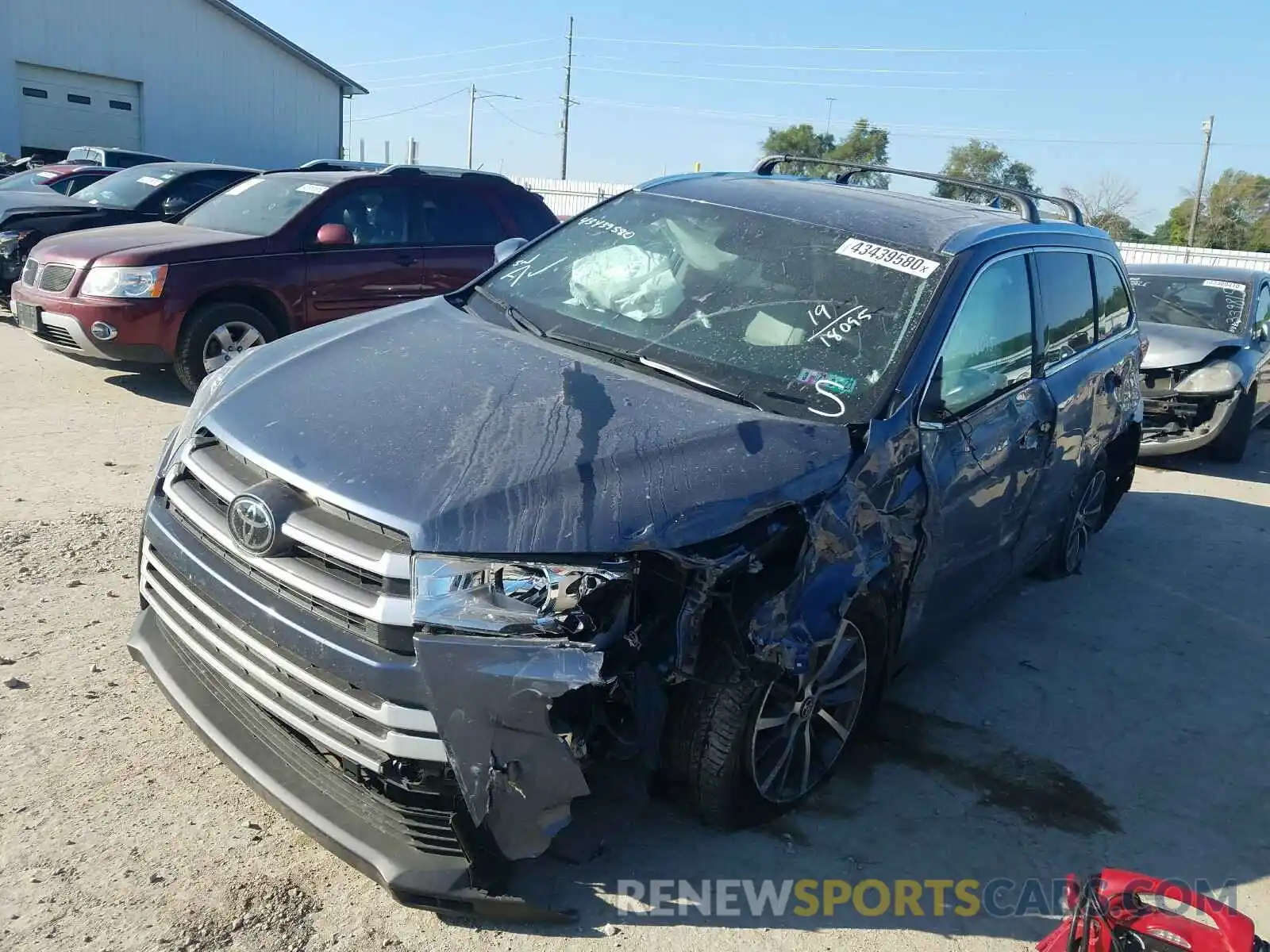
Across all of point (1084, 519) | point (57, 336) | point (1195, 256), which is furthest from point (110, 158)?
point (1195, 256)

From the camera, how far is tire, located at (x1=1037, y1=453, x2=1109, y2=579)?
5.19 m

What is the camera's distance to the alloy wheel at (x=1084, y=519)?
5379mm

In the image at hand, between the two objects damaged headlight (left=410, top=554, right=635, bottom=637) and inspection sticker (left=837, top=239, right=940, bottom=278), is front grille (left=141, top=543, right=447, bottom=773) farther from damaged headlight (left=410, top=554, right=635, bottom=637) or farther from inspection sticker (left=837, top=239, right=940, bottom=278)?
inspection sticker (left=837, top=239, right=940, bottom=278)

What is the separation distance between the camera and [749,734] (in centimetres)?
281

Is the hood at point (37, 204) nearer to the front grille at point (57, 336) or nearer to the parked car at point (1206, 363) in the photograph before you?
the front grille at point (57, 336)

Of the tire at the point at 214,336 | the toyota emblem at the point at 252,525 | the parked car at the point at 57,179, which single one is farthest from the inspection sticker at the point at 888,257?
the parked car at the point at 57,179

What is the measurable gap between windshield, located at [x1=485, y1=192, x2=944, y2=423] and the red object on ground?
142 centimetres

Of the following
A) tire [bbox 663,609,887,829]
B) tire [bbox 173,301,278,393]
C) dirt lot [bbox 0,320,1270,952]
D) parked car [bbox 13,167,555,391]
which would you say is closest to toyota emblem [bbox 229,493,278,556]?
dirt lot [bbox 0,320,1270,952]

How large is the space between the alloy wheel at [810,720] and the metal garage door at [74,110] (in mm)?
32460

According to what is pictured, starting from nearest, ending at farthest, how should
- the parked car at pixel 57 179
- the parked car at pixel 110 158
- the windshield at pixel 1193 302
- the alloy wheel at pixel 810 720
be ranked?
the alloy wheel at pixel 810 720, the windshield at pixel 1193 302, the parked car at pixel 57 179, the parked car at pixel 110 158

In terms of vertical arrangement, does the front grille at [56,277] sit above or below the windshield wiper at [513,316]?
below

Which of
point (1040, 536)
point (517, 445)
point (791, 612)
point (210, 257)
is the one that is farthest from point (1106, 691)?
point (210, 257)

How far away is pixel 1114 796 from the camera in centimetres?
354

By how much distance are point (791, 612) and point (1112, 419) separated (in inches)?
128
